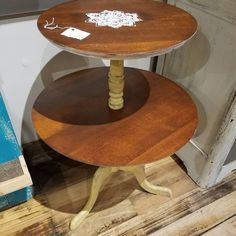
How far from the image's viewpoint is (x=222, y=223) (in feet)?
3.59

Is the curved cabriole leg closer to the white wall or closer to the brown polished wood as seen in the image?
the brown polished wood

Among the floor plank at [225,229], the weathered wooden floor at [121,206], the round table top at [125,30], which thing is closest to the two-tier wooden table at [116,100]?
the round table top at [125,30]

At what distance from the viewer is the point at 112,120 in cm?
85

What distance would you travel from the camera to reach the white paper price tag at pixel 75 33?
643 mm

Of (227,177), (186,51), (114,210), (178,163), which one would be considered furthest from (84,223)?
(186,51)

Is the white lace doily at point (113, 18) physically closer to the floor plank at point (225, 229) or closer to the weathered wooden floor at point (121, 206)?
the weathered wooden floor at point (121, 206)

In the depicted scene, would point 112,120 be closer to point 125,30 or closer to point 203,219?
point 125,30

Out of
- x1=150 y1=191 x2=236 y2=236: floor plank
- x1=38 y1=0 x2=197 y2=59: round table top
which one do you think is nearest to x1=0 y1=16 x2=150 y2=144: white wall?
x1=38 y1=0 x2=197 y2=59: round table top

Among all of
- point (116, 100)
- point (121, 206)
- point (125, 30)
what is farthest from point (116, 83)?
point (121, 206)

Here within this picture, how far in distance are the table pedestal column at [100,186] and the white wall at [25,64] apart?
49cm

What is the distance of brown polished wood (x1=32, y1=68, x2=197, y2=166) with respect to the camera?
0.73 metres

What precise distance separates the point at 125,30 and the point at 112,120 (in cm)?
29

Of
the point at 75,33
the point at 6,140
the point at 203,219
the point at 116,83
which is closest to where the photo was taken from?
the point at 75,33

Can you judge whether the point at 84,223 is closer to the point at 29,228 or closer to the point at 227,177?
the point at 29,228
